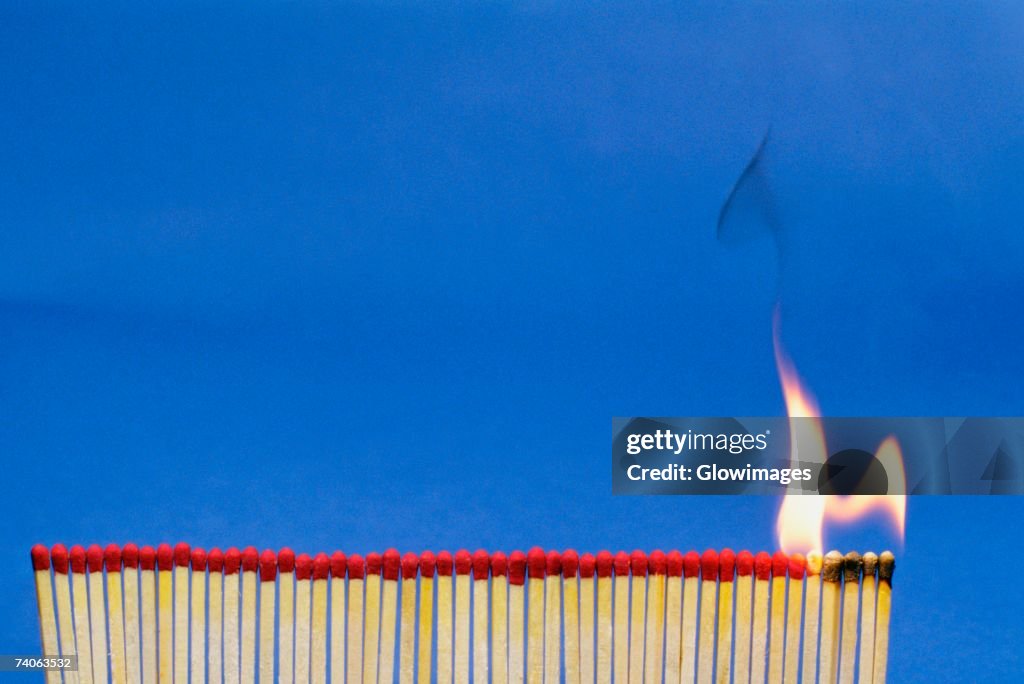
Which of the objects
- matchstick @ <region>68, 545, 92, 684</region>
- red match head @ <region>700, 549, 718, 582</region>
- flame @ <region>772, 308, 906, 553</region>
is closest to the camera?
red match head @ <region>700, 549, 718, 582</region>

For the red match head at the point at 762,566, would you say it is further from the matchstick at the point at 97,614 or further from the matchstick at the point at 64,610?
the matchstick at the point at 64,610

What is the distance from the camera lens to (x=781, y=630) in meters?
4.27

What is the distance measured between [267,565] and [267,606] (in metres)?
0.13

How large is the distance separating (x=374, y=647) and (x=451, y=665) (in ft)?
0.79

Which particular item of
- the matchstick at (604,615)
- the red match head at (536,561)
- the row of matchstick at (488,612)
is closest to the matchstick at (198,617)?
the row of matchstick at (488,612)

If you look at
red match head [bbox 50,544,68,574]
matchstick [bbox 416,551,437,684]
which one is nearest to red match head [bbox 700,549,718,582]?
matchstick [bbox 416,551,437,684]

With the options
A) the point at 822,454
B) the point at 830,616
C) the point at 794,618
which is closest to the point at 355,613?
the point at 794,618

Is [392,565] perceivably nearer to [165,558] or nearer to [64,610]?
[165,558]

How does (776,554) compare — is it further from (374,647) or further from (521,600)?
(374,647)

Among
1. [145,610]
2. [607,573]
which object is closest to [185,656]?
[145,610]

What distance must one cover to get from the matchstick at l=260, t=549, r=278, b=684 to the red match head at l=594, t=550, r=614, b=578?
3.18ft

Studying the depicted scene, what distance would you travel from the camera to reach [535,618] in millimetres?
4277

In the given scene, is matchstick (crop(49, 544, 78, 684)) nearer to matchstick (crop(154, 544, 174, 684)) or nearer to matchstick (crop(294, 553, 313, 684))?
matchstick (crop(154, 544, 174, 684))

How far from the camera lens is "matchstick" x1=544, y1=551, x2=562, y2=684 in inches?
167
